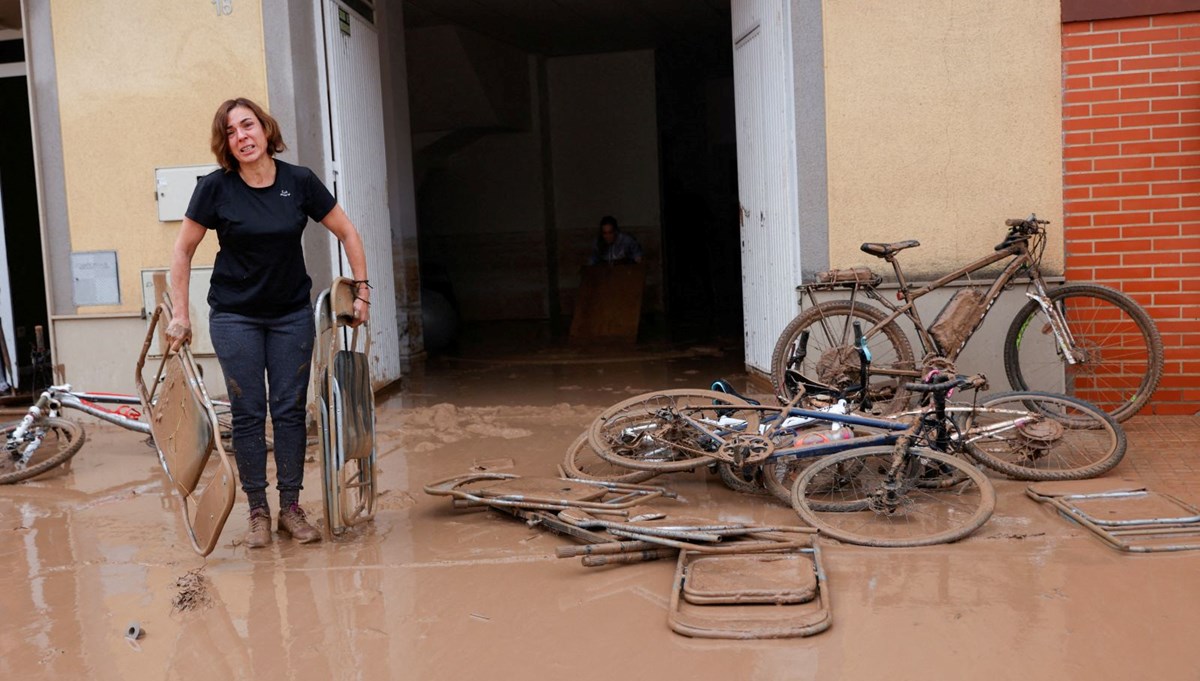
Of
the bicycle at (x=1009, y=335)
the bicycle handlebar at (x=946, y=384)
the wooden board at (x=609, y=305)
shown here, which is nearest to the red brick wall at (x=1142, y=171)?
the bicycle at (x=1009, y=335)

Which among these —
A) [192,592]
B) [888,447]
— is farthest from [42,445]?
[888,447]

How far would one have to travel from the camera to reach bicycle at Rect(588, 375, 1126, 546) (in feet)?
15.0

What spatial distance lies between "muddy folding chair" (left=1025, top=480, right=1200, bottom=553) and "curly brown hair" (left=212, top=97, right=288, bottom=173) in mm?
3498

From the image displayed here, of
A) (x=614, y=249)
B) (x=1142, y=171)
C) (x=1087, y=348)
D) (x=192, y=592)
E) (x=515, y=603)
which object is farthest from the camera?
(x=614, y=249)

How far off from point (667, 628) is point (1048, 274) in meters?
4.01

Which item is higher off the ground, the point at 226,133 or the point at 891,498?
the point at 226,133

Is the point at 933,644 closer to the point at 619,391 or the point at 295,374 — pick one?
the point at 295,374

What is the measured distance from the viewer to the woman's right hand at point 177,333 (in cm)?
456

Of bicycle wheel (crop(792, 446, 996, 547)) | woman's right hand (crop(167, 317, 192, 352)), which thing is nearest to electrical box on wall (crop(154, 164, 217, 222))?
woman's right hand (crop(167, 317, 192, 352))

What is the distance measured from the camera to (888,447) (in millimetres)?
4672

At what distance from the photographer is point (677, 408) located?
5395 mm

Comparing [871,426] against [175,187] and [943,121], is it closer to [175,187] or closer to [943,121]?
[943,121]

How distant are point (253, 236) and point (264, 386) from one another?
25.3 inches

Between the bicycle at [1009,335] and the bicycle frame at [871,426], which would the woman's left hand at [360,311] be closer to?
the bicycle frame at [871,426]
